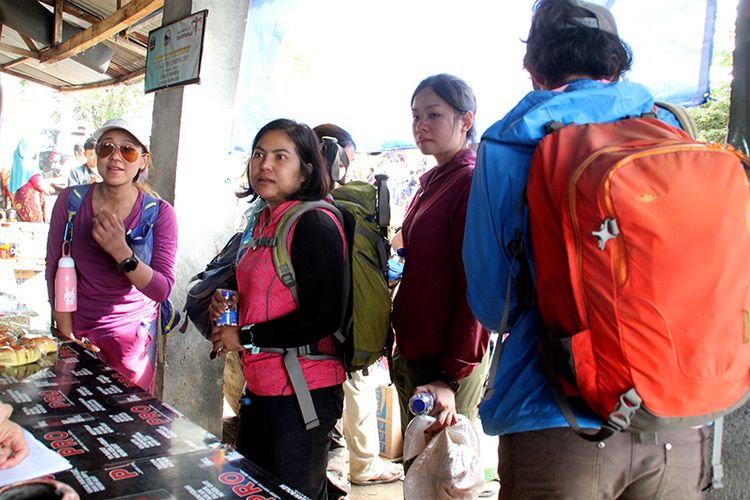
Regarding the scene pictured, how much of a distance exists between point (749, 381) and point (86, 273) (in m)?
2.74

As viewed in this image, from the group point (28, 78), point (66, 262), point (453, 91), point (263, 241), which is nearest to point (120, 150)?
point (66, 262)

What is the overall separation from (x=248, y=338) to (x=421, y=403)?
0.68m

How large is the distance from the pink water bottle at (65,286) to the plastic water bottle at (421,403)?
1.72 m

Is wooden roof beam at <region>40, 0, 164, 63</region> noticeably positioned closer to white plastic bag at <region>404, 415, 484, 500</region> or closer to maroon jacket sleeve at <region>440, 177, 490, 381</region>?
maroon jacket sleeve at <region>440, 177, 490, 381</region>

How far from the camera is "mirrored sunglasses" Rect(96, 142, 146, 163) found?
113 inches

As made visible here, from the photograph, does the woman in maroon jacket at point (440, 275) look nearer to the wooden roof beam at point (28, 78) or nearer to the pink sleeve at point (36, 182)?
the pink sleeve at point (36, 182)

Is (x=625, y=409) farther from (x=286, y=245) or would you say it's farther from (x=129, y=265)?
(x=129, y=265)

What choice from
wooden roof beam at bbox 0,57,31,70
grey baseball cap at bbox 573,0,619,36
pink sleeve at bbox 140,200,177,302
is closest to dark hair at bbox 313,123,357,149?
pink sleeve at bbox 140,200,177,302

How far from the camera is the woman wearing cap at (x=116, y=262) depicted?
8.86 ft

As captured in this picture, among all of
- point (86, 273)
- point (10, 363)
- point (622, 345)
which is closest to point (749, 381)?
point (622, 345)

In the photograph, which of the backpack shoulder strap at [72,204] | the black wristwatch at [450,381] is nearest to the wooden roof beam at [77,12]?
the backpack shoulder strap at [72,204]

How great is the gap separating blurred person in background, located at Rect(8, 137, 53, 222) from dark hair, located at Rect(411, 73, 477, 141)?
28.6 ft

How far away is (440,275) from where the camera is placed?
85.1 inches

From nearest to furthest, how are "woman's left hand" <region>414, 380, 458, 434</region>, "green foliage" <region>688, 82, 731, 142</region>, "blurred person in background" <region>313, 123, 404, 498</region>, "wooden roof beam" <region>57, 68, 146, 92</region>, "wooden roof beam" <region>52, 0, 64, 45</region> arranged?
"woman's left hand" <region>414, 380, 458, 434</region>, "blurred person in background" <region>313, 123, 404, 498</region>, "wooden roof beam" <region>52, 0, 64, 45</region>, "green foliage" <region>688, 82, 731, 142</region>, "wooden roof beam" <region>57, 68, 146, 92</region>
